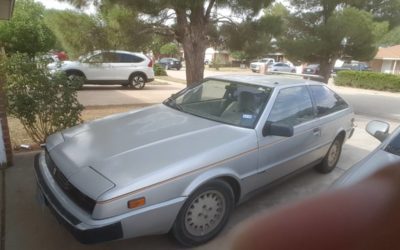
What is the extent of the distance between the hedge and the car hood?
19417 millimetres

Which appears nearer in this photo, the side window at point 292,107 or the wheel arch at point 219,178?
the wheel arch at point 219,178

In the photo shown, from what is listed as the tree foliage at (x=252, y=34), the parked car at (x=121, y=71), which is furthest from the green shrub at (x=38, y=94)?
the parked car at (x=121, y=71)

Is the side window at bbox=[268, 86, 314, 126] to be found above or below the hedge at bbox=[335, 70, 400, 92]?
above

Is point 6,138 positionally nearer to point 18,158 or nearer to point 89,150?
point 18,158

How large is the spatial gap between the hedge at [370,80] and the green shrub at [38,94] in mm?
19217

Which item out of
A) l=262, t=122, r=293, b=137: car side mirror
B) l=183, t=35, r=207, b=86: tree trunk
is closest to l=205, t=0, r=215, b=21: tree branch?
l=183, t=35, r=207, b=86: tree trunk

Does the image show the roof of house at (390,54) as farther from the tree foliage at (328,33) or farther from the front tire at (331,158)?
the front tire at (331,158)

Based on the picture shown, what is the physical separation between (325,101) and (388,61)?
37.4 m

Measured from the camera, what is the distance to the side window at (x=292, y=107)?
12.1ft

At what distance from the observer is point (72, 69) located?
13336 mm

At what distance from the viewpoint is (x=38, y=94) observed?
500 cm

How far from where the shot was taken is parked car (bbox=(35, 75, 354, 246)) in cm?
246

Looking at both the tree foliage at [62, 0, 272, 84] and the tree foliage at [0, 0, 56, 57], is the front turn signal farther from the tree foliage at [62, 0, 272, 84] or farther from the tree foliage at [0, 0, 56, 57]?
the tree foliage at [0, 0, 56, 57]

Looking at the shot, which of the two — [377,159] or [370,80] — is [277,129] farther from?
[370,80]
